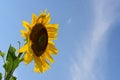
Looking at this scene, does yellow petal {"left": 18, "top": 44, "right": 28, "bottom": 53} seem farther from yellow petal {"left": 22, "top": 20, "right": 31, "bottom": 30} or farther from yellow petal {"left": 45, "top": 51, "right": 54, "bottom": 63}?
yellow petal {"left": 45, "top": 51, "right": 54, "bottom": 63}

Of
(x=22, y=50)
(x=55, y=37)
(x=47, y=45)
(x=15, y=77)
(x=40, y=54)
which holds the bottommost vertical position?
(x=15, y=77)

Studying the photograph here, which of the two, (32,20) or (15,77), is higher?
(32,20)

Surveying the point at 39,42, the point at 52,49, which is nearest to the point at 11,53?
the point at 39,42

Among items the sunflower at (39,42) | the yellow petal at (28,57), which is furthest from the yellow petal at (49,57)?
the yellow petal at (28,57)

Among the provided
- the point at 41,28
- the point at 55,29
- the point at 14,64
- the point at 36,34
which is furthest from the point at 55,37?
the point at 14,64

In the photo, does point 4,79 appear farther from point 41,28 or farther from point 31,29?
point 41,28

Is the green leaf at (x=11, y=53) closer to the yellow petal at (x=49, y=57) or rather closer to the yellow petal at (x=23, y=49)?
the yellow petal at (x=23, y=49)

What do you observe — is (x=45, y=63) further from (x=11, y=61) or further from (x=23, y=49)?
(x=11, y=61)
